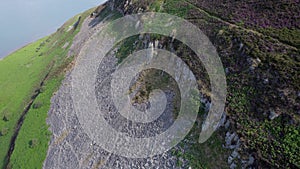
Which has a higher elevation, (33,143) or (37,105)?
(37,105)

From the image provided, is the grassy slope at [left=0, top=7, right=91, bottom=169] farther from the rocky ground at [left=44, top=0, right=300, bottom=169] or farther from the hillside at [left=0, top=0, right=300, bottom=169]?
the rocky ground at [left=44, top=0, right=300, bottom=169]

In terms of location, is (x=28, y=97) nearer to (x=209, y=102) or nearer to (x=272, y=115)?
(x=209, y=102)

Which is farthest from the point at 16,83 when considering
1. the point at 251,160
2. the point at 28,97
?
the point at 251,160

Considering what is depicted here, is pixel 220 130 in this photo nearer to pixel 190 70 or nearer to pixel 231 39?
pixel 190 70

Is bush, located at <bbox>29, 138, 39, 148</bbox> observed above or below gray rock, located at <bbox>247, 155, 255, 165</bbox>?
below

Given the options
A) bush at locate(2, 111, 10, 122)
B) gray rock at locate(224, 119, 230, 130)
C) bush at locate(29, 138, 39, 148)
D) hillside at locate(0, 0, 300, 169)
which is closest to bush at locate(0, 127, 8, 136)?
hillside at locate(0, 0, 300, 169)

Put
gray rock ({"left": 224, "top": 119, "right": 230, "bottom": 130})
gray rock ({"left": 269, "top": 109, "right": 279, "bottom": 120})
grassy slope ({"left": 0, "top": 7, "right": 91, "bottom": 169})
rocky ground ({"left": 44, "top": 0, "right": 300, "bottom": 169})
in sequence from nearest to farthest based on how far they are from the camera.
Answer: rocky ground ({"left": 44, "top": 0, "right": 300, "bottom": 169}) → gray rock ({"left": 269, "top": 109, "right": 279, "bottom": 120}) → gray rock ({"left": 224, "top": 119, "right": 230, "bottom": 130}) → grassy slope ({"left": 0, "top": 7, "right": 91, "bottom": 169})

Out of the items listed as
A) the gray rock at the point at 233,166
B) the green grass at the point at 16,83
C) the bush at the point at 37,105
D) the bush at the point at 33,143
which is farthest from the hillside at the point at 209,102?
the green grass at the point at 16,83
